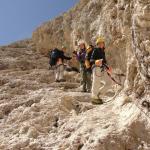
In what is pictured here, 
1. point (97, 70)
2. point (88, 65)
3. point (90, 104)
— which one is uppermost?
point (88, 65)

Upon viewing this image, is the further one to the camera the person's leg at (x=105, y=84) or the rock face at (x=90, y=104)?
the person's leg at (x=105, y=84)

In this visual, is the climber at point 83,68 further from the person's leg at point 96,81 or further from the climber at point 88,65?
the person's leg at point 96,81

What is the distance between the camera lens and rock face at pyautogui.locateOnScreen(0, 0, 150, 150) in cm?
910

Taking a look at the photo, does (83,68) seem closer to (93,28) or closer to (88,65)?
(88,65)

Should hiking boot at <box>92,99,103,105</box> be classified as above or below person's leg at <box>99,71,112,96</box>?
below

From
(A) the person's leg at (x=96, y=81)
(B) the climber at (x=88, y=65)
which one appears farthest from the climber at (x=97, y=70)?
(B) the climber at (x=88, y=65)

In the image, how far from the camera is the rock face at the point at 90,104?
9.10 metres

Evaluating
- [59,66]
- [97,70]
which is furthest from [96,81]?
[59,66]

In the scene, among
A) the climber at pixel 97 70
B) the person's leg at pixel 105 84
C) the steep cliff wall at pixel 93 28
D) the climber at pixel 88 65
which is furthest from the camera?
the steep cliff wall at pixel 93 28

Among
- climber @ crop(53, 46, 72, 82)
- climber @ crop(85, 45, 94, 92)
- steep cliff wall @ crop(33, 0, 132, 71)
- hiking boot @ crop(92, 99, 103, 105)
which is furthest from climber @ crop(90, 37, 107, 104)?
climber @ crop(53, 46, 72, 82)

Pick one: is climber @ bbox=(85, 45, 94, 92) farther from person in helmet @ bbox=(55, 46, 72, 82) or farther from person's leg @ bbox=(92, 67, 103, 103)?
person in helmet @ bbox=(55, 46, 72, 82)

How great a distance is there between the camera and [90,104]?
1180cm

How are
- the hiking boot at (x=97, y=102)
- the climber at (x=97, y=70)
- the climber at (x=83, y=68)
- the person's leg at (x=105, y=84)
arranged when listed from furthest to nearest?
the climber at (x=83, y=68), the person's leg at (x=105, y=84), the climber at (x=97, y=70), the hiking boot at (x=97, y=102)

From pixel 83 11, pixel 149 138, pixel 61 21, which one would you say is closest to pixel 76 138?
pixel 149 138
